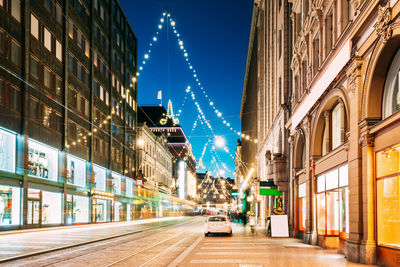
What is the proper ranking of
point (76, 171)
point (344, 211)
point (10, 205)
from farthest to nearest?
1. point (76, 171)
2. point (10, 205)
3. point (344, 211)

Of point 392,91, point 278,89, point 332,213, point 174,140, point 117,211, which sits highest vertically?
point 174,140

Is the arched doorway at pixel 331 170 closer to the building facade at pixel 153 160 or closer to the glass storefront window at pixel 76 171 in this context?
the glass storefront window at pixel 76 171

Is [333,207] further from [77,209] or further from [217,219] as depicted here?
[77,209]

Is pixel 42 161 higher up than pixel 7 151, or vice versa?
pixel 7 151

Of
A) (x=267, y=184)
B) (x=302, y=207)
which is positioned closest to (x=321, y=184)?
(x=302, y=207)

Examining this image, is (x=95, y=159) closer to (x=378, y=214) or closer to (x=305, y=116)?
(x=305, y=116)

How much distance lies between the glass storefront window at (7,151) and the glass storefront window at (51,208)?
21.0ft

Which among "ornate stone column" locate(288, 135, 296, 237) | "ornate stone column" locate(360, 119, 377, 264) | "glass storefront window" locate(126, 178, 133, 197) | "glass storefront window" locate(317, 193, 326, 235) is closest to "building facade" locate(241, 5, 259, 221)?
"glass storefront window" locate(126, 178, 133, 197)

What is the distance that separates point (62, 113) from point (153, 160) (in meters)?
48.7

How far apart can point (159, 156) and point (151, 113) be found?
5687 centimetres

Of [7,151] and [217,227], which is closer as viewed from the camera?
[217,227]

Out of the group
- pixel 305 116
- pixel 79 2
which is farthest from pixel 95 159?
pixel 305 116

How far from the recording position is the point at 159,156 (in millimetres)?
98938

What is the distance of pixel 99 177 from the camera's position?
55.6 metres
